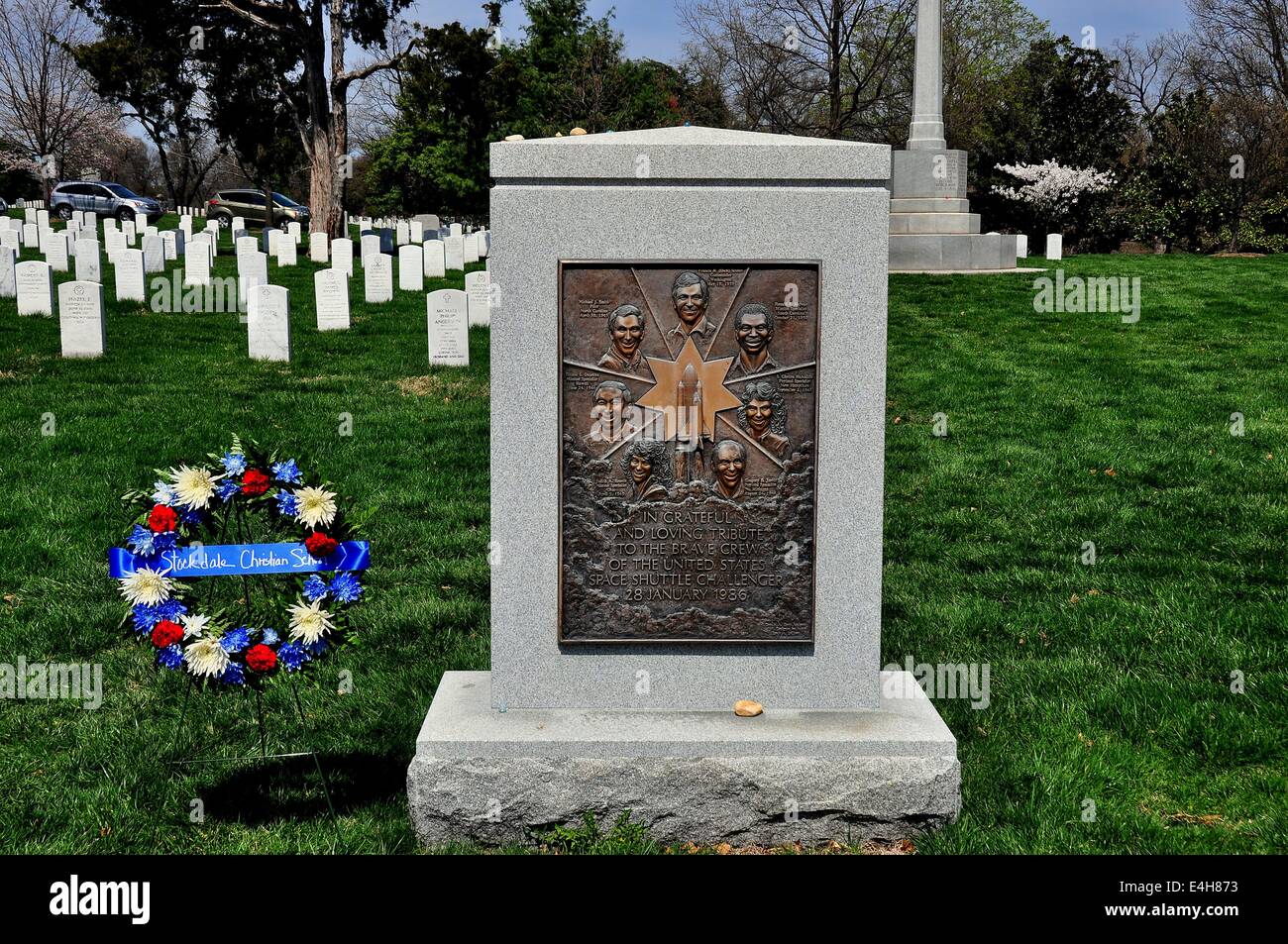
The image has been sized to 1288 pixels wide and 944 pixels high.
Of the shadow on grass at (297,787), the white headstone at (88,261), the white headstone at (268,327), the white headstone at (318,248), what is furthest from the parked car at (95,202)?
the shadow on grass at (297,787)

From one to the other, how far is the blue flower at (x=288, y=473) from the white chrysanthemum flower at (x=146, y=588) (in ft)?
1.63

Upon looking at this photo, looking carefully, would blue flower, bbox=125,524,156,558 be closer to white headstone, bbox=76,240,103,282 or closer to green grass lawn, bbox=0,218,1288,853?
green grass lawn, bbox=0,218,1288,853

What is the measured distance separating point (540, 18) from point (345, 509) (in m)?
45.1

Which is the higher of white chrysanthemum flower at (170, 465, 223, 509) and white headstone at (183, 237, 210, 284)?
white headstone at (183, 237, 210, 284)

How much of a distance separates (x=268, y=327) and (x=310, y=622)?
9965 millimetres

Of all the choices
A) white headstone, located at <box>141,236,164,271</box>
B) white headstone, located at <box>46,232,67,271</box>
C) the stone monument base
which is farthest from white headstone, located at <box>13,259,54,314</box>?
the stone monument base

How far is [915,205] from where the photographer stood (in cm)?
2098

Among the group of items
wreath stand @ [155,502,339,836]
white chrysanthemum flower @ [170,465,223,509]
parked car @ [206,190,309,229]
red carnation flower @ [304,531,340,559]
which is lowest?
wreath stand @ [155,502,339,836]

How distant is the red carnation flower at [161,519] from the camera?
4.00 meters

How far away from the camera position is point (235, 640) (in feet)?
13.0

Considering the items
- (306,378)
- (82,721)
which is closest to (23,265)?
(306,378)

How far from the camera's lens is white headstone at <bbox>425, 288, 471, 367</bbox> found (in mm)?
13031

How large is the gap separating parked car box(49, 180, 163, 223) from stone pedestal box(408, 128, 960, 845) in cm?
4210

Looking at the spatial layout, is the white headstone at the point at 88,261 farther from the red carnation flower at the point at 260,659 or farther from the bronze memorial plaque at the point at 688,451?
the bronze memorial plaque at the point at 688,451
